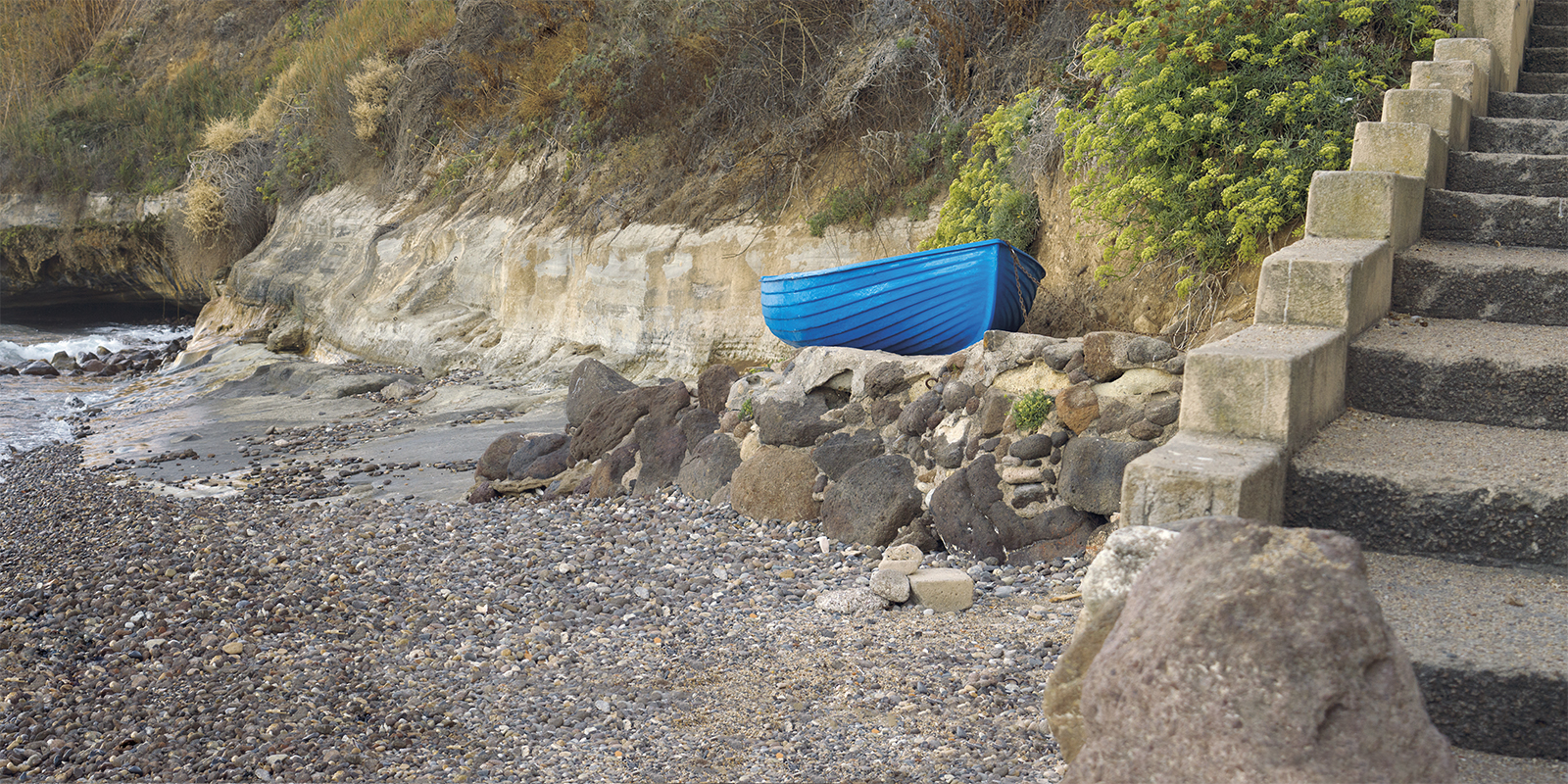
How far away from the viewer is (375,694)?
4016 mm

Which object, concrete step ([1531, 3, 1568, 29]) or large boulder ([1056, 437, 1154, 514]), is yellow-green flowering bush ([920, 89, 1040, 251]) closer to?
large boulder ([1056, 437, 1154, 514])

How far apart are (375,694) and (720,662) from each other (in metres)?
1.34

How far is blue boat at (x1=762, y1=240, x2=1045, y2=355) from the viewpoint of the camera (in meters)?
6.84

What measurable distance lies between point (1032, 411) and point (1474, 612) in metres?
→ 2.86

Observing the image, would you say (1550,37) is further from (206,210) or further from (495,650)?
(206,210)

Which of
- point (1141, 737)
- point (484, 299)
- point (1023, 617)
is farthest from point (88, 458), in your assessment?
point (1141, 737)

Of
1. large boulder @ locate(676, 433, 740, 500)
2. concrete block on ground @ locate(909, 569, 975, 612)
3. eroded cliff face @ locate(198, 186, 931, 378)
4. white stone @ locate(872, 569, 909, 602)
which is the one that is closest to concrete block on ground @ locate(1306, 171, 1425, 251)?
concrete block on ground @ locate(909, 569, 975, 612)

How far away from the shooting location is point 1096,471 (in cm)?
493

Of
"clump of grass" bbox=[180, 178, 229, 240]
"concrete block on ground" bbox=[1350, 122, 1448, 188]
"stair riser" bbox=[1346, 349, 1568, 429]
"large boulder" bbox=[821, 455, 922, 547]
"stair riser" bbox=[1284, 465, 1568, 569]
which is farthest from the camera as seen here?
"clump of grass" bbox=[180, 178, 229, 240]

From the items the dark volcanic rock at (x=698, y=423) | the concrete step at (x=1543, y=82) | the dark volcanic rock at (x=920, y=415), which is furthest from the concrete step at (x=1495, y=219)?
the dark volcanic rock at (x=698, y=423)

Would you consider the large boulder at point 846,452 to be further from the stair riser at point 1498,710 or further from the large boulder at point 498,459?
the stair riser at point 1498,710

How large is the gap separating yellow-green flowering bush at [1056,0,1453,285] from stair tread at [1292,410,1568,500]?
247 centimetres

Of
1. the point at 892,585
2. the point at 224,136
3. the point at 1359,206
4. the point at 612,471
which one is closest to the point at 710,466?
the point at 612,471

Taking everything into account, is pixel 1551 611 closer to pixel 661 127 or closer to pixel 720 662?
pixel 720 662
